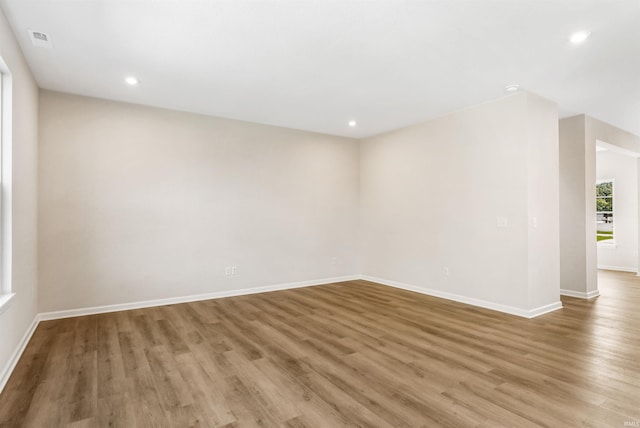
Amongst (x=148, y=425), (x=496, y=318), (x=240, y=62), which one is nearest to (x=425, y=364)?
(x=496, y=318)

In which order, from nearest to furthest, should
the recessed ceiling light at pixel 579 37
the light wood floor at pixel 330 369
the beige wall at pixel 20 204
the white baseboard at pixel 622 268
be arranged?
1. the light wood floor at pixel 330 369
2. the beige wall at pixel 20 204
3. the recessed ceiling light at pixel 579 37
4. the white baseboard at pixel 622 268

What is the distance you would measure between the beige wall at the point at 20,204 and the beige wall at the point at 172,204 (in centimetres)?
34

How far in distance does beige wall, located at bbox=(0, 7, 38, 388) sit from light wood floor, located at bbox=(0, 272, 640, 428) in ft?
0.99

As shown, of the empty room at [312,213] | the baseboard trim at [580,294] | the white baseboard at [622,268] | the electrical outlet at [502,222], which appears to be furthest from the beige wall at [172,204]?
the white baseboard at [622,268]

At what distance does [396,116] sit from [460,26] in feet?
8.09

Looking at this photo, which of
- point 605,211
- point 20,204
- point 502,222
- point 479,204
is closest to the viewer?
point 20,204

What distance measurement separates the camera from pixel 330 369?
2.64 m

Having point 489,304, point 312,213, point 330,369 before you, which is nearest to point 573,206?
point 489,304

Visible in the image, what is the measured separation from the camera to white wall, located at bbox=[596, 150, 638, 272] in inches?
288

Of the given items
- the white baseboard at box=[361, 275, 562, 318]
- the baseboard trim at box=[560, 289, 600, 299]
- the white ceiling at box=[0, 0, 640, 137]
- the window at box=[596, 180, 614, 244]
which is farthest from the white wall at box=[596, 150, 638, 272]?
the white baseboard at box=[361, 275, 562, 318]

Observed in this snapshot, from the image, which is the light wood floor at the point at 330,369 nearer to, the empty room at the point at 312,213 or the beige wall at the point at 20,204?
the empty room at the point at 312,213

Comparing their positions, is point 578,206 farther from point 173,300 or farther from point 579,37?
point 173,300

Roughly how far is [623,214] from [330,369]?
8.46m

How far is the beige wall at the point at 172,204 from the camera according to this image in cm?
409
